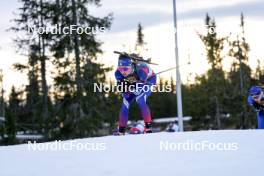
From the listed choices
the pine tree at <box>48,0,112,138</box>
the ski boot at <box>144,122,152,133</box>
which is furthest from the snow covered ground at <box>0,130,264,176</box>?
the pine tree at <box>48,0,112,138</box>

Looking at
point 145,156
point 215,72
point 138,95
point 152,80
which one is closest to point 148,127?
point 138,95

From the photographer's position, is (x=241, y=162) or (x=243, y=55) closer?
(x=241, y=162)

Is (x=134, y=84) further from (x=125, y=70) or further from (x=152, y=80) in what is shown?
(x=152, y=80)

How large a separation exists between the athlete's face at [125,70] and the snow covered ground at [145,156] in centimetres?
266

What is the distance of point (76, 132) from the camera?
85.1 feet

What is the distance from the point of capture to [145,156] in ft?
21.7

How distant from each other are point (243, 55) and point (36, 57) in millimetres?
23017

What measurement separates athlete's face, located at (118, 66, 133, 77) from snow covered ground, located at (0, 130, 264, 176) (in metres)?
2.66

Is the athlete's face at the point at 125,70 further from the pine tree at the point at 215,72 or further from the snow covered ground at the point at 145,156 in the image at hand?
the pine tree at the point at 215,72

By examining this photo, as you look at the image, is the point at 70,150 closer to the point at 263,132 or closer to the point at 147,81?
the point at 263,132

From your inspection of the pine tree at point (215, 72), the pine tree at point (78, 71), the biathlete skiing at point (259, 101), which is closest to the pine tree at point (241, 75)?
the pine tree at point (215, 72)

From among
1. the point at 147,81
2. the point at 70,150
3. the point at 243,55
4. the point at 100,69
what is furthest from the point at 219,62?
the point at 70,150

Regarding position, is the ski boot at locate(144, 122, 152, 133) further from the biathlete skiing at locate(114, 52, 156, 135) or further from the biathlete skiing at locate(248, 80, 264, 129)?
the biathlete skiing at locate(248, 80, 264, 129)

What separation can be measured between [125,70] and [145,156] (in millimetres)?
4325
